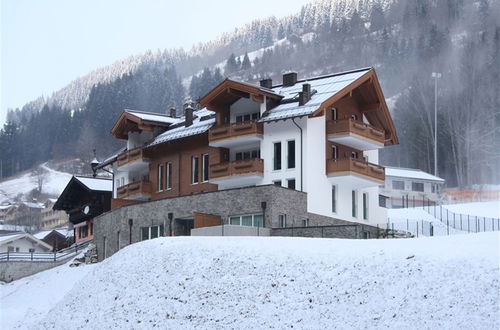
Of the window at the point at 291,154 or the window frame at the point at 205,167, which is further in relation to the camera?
the window frame at the point at 205,167

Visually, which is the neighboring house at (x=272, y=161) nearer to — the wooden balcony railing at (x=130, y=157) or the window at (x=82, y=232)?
the wooden balcony railing at (x=130, y=157)

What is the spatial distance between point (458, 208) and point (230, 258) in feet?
186

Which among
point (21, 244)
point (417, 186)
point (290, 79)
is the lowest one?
point (21, 244)

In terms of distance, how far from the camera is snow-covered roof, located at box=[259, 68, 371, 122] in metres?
50.4

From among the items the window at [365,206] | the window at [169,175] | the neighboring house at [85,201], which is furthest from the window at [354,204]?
the neighboring house at [85,201]

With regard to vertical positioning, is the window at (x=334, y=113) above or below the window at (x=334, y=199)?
above

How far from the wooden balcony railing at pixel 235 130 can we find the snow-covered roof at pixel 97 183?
20612 millimetres

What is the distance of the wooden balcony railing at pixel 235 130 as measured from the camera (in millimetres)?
52406

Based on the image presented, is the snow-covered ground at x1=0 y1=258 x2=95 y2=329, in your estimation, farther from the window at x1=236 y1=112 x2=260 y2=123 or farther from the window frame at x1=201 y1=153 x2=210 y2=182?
the window at x1=236 y1=112 x2=260 y2=123

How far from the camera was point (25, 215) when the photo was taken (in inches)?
7362

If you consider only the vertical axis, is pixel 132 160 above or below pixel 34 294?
above

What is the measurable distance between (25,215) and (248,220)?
147747 mm

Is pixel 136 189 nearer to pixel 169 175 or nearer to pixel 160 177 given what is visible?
pixel 160 177

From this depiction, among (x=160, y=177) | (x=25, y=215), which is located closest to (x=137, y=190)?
(x=160, y=177)
